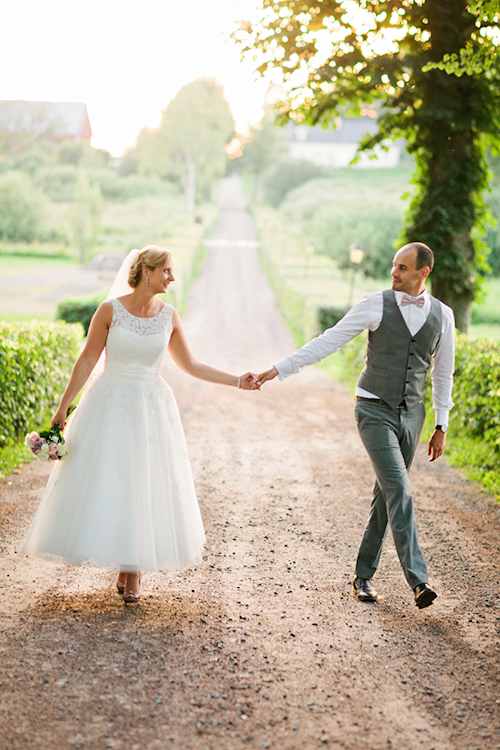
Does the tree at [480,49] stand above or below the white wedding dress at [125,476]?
above

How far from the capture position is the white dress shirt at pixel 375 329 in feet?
13.2

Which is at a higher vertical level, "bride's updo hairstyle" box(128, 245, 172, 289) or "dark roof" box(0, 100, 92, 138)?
"dark roof" box(0, 100, 92, 138)

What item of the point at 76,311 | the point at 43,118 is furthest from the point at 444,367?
the point at 43,118

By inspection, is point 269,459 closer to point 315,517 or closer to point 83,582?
point 315,517

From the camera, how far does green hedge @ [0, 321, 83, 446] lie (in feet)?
23.6

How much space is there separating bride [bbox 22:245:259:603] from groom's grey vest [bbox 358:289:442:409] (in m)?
1.26

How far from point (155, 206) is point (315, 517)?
161ft

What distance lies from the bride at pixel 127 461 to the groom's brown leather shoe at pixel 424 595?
1.27 m

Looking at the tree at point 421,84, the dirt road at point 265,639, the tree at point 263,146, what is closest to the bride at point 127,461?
the dirt road at point 265,639

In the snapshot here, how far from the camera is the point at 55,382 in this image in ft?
29.0

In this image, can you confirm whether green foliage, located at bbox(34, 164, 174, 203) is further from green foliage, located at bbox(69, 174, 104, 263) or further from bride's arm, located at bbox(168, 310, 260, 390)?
bride's arm, located at bbox(168, 310, 260, 390)

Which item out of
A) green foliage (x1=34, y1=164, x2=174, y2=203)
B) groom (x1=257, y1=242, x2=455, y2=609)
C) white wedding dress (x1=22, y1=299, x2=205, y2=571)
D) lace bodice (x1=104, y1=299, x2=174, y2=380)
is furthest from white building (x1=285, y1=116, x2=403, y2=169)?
white wedding dress (x1=22, y1=299, x2=205, y2=571)

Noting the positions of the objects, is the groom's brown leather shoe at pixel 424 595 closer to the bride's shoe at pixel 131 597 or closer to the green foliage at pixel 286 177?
the bride's shoe at pixel 131 597

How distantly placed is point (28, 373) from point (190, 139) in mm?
47959
